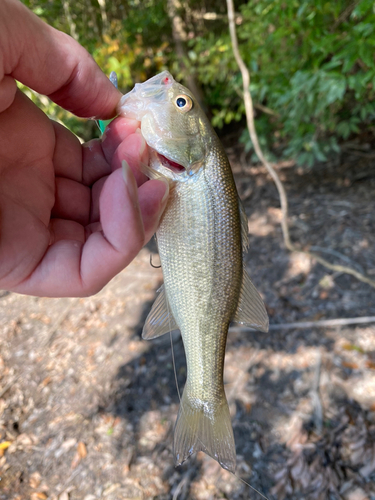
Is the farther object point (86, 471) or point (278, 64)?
point (278, 64)

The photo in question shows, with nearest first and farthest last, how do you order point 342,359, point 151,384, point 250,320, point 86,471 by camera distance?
point 250,320 → point 86,471 → point 342,359 → point 151,384

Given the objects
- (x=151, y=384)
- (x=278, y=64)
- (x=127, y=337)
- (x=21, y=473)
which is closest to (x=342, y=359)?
(x=151, y=384)

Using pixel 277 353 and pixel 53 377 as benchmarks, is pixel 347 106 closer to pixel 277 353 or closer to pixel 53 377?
pixel 277 353

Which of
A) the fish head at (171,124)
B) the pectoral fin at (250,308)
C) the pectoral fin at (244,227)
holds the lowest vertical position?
the pectoral fin at (250,308)

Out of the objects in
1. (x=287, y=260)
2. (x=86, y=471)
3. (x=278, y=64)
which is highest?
(x=278, y=64)

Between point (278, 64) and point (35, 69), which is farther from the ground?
point (35, 69)

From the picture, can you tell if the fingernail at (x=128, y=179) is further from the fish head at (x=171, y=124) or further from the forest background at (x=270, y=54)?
the forest background at (x=270, y=54)

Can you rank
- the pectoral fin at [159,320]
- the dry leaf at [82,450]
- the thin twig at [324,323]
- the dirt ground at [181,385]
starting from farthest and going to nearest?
the thin twig at [324,323] < the dry leaf at [82,450] < the dirt ground at [181,385] < the pectoral fin at [159,320]

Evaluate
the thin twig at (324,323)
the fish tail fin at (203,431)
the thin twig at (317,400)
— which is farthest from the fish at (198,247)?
the thin twig at (324,323)
